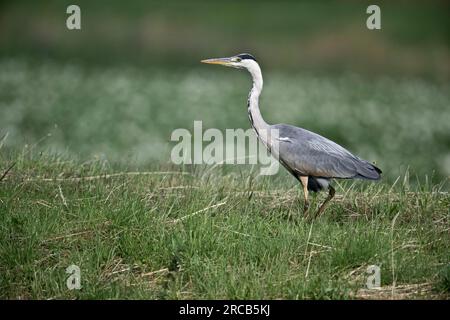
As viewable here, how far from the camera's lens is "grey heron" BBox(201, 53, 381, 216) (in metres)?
7.13

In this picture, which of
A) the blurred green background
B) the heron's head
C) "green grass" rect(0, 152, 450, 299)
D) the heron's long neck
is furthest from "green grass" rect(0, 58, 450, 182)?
"green grass" rect(0, 152, 450, 299)

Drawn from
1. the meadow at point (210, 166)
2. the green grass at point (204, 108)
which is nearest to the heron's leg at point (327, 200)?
the meadow at point (210, 166)

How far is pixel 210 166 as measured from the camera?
27.3 feet

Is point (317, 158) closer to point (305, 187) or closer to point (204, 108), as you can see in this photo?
point (305, 187)

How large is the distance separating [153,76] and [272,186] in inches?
515

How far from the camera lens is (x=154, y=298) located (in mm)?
5477

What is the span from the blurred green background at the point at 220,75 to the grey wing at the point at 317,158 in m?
3.08

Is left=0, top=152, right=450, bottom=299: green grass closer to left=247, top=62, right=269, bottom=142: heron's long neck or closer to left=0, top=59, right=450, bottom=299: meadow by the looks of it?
left=0, top=59, right=450, bottom=299: meadow

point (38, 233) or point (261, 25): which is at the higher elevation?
point (261, 25)

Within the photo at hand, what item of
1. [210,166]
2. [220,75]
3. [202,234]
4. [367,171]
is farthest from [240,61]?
[220,75]

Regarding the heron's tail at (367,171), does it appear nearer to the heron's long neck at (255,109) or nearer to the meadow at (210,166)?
the meadow at (210,166)

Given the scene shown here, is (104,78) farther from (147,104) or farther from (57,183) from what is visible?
(57,183)

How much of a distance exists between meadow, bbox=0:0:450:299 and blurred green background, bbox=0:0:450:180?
7cm
